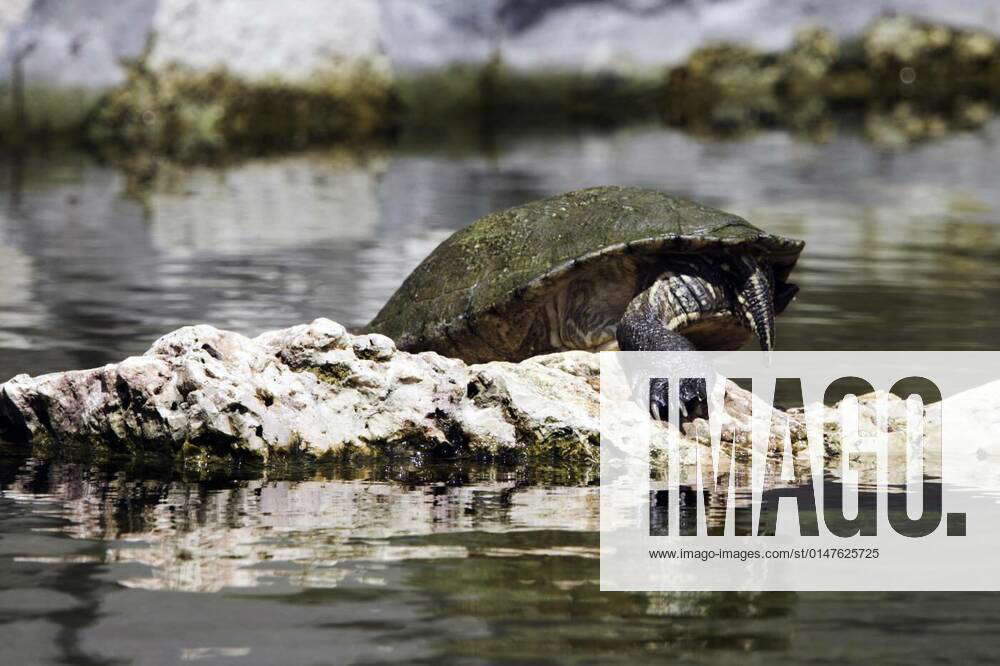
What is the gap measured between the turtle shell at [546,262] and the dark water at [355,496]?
1102 millimetres

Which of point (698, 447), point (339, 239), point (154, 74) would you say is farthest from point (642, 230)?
point (154, 74)

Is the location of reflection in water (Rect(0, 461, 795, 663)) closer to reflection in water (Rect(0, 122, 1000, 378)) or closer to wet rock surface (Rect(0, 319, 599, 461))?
wet rock surface (Rect(0, 319, 599, 461))

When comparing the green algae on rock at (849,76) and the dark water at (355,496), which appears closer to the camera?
the dark water at (355,496)

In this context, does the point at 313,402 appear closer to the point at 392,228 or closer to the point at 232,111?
the point at 392,228

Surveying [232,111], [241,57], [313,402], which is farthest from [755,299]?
[232,111]

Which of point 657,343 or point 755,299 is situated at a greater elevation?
point 755,299

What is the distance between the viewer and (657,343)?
5.27 meters

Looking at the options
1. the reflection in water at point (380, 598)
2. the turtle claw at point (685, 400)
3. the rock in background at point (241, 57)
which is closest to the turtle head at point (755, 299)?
the turtle claw at point (685, 400)

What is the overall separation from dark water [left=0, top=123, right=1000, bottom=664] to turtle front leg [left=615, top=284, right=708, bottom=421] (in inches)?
20.9

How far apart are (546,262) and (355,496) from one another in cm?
150

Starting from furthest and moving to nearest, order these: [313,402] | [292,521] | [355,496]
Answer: [313,402], [355,496], [292,521]

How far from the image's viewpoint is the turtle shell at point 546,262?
5.61 metres

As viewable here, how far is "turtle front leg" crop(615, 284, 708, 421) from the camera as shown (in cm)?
503

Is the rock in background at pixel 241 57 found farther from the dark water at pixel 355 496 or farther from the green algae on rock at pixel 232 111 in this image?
the dark water at pixel 355 496
